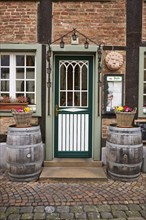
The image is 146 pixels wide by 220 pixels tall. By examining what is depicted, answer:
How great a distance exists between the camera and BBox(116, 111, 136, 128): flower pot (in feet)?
15.0

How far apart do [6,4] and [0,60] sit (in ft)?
4.04

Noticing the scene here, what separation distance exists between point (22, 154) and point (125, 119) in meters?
2.09

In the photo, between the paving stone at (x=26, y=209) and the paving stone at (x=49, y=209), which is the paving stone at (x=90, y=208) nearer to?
the paving stone at (x=49, y=209)

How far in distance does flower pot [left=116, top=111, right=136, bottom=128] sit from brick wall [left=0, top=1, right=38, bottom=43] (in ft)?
8.27

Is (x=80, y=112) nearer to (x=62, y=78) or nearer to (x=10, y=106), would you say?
(x=62, y=78)

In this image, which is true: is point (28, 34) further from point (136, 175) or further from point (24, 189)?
point (136, 175)

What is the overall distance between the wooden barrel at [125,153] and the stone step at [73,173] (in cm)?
33

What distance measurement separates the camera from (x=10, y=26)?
17.1 feet

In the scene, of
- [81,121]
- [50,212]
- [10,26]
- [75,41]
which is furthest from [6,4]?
[50,212]

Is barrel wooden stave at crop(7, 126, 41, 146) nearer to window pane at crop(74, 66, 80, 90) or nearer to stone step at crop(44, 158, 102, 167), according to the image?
stone step at crop(44, 158, 102, 167)

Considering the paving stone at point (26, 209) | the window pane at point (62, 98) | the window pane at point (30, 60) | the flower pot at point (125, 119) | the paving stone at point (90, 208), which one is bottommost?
the paving stone at point (90, 208)

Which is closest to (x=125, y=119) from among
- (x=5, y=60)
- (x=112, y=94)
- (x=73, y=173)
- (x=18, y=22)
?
(x=112, y=94)

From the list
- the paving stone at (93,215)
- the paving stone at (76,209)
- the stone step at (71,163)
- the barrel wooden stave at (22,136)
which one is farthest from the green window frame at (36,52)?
the paving stone at (93,215)

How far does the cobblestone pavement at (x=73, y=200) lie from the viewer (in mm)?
3328
